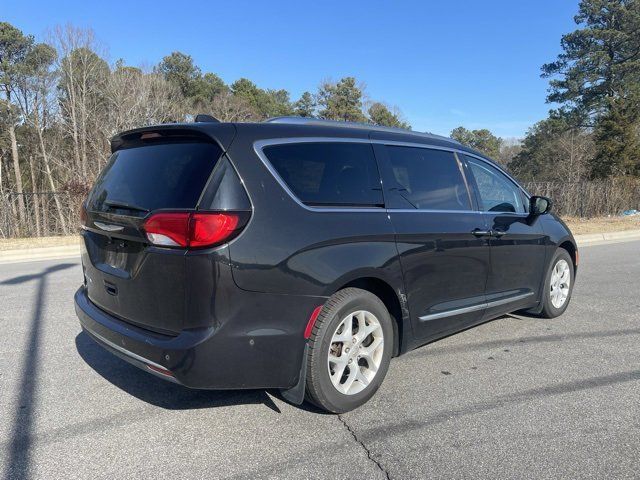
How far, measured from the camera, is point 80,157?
2947cm

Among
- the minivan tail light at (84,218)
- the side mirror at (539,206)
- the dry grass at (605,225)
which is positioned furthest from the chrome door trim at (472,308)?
the dry grass at (605,225)

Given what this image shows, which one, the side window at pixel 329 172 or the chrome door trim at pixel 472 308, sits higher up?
the side window at pixel 329 172

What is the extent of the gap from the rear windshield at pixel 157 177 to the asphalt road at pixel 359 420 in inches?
53.6

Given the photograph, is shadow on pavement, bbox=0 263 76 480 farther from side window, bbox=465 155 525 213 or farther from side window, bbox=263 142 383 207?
side window, bbox=465 155 525 213

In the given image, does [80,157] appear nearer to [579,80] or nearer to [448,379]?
[448,379]

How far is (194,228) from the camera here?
8.45 feet

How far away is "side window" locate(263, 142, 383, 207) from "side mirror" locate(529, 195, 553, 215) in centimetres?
224

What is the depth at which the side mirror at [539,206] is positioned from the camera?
4.86 metres

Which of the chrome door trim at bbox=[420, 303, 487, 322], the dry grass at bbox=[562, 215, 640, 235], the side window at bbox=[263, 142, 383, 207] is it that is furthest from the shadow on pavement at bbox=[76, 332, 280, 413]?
the dry grass at bbox=[562, 215, 640, 235]

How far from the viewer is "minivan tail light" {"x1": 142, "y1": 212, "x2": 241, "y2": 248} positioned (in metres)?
2.57

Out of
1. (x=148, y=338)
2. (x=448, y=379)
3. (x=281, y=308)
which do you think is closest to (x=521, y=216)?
(x=448, y=379)

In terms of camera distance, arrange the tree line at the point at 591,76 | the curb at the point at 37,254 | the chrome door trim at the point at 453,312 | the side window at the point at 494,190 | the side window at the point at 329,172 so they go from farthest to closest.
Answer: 1. the tree line at the point at 591,76
2. the curb at the point at 37,254
3. the side window at the point at 494,190
4. the chrome door trim at the point at 453,312
5. the side window at the point at 329,172

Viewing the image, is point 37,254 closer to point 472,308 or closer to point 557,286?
point 472,308

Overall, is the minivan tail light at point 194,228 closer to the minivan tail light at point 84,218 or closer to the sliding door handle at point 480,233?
the minivan tail light at point 84,218
